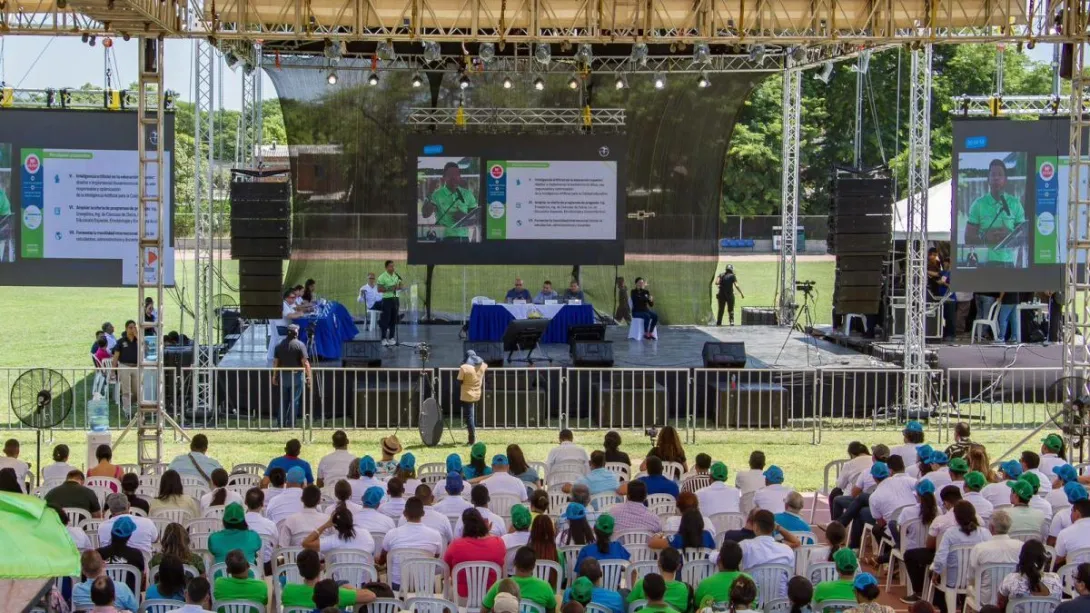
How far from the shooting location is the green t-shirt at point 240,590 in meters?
8.37

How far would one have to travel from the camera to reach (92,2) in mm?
13367

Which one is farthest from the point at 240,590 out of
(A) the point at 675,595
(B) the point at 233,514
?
(A) the point at 675,595

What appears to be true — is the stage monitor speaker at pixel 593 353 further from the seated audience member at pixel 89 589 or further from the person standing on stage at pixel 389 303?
the seated audience member at pixel 89 589

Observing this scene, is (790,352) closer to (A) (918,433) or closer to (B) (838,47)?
(B) (838,47)

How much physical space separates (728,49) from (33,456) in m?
14.3

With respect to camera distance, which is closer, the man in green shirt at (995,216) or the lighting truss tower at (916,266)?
the lighting truss tower at (916,266)

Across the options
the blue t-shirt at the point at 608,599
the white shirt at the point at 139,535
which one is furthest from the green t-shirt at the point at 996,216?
the white shirt at the point at 139,535

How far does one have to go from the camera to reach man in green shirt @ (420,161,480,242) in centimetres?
2369

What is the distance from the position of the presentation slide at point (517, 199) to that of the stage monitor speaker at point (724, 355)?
4.00m

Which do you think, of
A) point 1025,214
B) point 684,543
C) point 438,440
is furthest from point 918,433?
point 1025,214

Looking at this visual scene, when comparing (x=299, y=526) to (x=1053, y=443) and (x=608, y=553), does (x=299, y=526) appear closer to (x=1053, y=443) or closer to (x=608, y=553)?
(x=608, y=553)

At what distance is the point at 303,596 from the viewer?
325 inches

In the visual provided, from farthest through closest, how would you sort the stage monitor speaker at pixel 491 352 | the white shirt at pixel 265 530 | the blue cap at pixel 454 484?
the stage monitor speaker at pixel 491 352 → the blue cap at pixel 454 484 → the white shirt at pixel 265 530

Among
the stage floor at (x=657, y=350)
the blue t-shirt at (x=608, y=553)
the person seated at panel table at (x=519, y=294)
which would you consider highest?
the person seated at panel table at (x=519, y=294)
